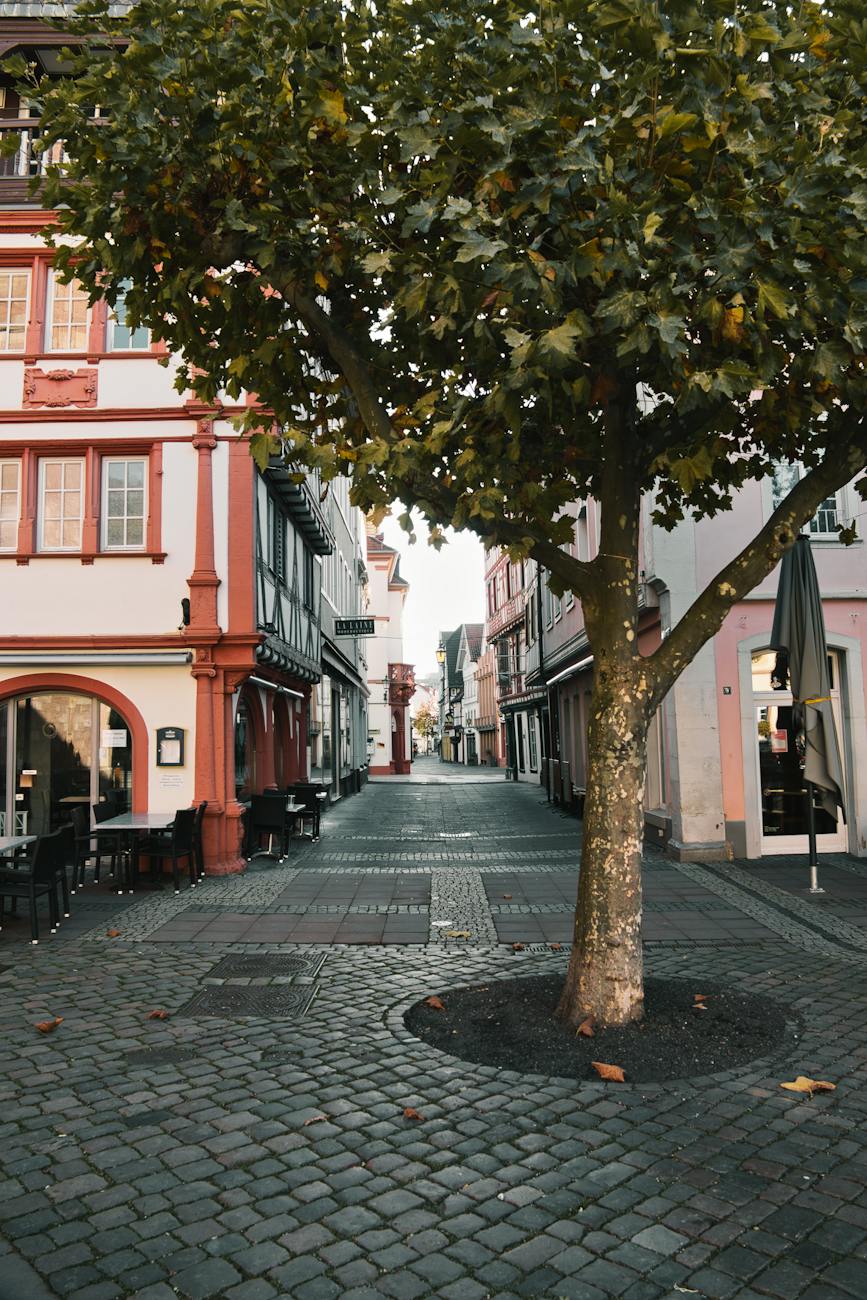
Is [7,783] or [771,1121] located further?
[7,783]

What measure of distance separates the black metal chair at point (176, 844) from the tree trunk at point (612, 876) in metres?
6.54

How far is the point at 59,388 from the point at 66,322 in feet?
3.30

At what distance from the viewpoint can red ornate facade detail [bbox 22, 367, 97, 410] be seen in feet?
46.4

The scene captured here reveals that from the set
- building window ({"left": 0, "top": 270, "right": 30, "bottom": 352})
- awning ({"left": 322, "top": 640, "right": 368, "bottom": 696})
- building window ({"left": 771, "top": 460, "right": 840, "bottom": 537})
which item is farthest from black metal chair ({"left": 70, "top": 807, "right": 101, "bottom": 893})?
awning ({"left": 322, "top": 640, "right": 368, "bottom": 696})

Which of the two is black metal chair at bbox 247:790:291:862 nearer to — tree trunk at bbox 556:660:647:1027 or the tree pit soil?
the tree pit soil

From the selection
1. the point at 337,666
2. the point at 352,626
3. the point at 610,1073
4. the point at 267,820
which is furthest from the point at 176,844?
the point at 337,666

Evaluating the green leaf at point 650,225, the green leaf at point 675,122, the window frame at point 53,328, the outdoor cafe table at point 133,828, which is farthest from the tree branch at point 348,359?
the window frame at point 53,328

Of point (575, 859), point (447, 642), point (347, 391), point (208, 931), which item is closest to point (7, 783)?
point (208, 931)

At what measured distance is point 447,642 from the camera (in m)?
111

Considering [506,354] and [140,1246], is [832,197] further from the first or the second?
[140,1246]

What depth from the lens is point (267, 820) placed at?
14.4 metres

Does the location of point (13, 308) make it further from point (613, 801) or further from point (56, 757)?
point (613, 801)

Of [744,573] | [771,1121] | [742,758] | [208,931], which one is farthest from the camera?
[742,758]

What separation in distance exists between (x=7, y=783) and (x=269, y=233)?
10.5 metres
